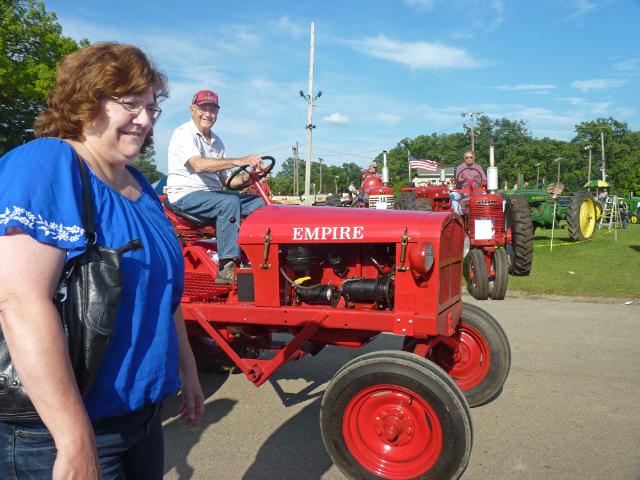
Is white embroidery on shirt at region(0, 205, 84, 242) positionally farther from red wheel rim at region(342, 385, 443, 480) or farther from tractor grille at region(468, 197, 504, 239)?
tractor grille at region(468, 197, 504, 239)

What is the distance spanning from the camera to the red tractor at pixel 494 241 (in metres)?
7.29

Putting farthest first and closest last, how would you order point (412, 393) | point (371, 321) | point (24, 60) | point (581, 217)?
point (24, 60) → point (581, 217) → point (371, 321) → point (412, 393)

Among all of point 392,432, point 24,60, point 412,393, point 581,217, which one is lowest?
point 392,432

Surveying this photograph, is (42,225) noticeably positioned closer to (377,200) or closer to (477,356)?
(477,356)

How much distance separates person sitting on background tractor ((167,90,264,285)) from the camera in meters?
3.73

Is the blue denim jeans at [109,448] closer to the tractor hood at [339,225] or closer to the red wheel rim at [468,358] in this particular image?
the tractor hood at [339,225]

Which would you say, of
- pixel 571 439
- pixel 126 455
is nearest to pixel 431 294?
pixel 571 439

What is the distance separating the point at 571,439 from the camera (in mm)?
3182

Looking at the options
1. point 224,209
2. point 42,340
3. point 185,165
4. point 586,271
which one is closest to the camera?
point 42,340

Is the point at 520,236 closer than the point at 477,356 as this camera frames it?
No

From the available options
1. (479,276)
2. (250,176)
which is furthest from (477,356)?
(479,276)

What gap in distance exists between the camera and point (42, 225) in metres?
1.06

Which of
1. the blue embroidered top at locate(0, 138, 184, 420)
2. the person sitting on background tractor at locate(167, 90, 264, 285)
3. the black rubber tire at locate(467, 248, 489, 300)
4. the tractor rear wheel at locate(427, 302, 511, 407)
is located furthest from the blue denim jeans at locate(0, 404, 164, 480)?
the black rubber tire at locate(467, 248, 489, 300)

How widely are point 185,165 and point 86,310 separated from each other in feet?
9.83
